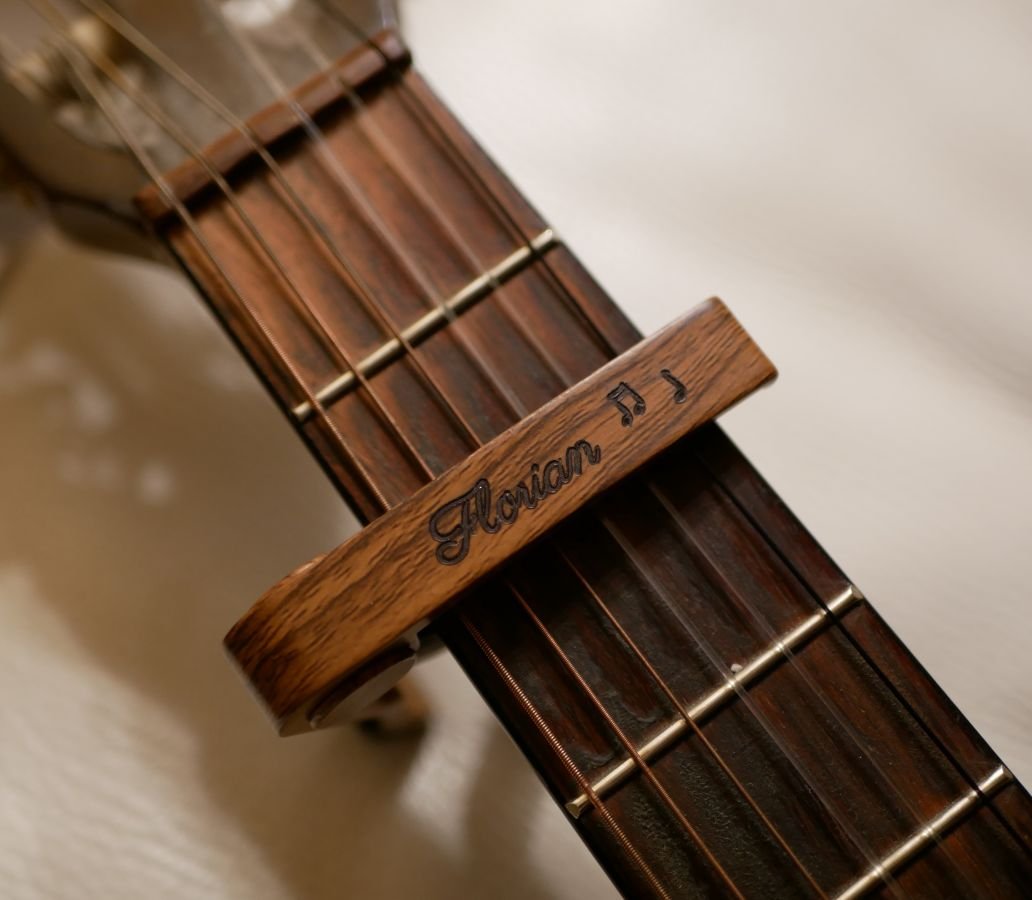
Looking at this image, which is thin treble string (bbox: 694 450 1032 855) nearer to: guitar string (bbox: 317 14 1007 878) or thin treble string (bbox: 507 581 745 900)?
guitar string (bbox: 317 14 1007 878)

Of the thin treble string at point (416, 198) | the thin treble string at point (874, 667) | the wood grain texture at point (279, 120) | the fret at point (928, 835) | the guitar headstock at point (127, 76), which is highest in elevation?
the guitar headstock at point (127, 76)

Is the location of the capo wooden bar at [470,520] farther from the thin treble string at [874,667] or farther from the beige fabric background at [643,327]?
the beige fabric background at [643,327]

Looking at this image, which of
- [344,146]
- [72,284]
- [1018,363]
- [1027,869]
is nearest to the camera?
[1027,869]

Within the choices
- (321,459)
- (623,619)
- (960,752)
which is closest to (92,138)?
(321,459)

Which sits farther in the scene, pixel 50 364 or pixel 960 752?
pixel 50 364

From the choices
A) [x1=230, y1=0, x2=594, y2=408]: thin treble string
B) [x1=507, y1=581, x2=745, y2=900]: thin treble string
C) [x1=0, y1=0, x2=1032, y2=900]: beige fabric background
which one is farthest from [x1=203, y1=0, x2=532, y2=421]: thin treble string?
[x1=0, y1=0, x2=1032, y2=900]: beige fabric background

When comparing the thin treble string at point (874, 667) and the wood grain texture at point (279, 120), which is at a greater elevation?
the wood grain texture at point (279, 120)

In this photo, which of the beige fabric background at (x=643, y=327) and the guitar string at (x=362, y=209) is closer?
the guitar string at (x=362, y=209)

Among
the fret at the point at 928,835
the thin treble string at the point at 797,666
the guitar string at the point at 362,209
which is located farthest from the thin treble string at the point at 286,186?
the fret at the point at 928,835

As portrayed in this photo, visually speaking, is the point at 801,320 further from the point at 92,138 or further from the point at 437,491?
the point at 92,138
